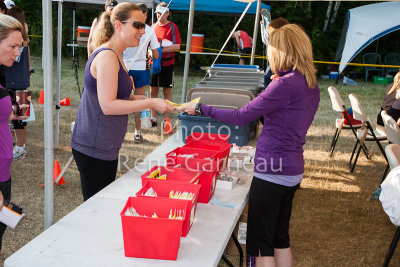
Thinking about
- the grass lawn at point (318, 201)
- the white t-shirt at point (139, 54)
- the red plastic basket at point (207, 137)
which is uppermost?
the white t-shirt at point (139, 54)

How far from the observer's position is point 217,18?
16.3 m

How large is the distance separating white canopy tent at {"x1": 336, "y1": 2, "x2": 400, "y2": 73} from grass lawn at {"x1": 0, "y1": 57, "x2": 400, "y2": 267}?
6.68 meters

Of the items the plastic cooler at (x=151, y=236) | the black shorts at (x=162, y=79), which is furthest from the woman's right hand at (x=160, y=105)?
the black shorts at (x=162, y=79)

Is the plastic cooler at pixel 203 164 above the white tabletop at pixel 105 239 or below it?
above

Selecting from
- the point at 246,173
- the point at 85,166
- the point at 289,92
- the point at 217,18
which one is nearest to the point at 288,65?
the point at 289,92

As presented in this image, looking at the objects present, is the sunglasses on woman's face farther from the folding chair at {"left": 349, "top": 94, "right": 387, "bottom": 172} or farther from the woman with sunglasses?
the folding chair at {"left": 349, "top": 94, "right": 387, "bottom": 172}

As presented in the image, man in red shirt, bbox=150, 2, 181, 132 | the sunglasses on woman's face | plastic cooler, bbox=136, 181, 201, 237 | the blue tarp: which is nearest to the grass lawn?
man in red shirt, bbox=150, 2, 181, 132

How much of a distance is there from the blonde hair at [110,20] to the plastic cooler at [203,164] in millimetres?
658

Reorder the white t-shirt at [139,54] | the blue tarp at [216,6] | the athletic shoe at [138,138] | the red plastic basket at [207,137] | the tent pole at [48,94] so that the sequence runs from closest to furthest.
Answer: the tent pole at [48,94] < the red plastic basket at [207,137] < the white t-shirt at [139,54] < the athletic shoe at [138,138] < the blue tarp at [216,6]

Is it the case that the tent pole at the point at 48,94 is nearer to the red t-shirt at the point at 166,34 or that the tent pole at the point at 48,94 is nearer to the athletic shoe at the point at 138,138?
the athletic shoe at the point at 138,138

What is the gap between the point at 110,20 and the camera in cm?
213

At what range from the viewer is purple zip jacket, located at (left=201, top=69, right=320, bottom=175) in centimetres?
201

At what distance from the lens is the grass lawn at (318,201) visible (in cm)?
322

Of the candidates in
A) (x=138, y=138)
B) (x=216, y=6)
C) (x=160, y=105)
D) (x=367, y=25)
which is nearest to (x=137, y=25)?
(x=160, y=105)
